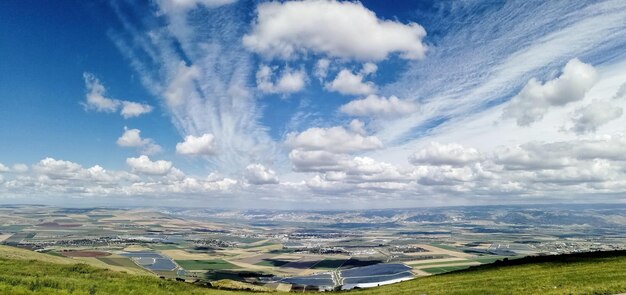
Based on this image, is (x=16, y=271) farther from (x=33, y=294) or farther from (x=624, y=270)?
(x=624, y=270)

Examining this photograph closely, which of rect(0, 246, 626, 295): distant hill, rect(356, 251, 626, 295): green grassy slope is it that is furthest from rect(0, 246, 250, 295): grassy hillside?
rect(356, 251, 626, 295): green grassy slope

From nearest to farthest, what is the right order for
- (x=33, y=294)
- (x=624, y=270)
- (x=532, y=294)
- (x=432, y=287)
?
(x=33, y=294), (x=532, y=294), (x=624, y=270), (x=432, y=287)

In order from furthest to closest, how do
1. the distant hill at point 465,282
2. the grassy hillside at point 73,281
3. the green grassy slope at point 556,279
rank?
the green grassy slope at point 556,279
the distant hill at point 465,282
the grassy hillside at point 73,281

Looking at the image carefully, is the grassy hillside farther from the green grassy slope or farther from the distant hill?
the green grassy slope

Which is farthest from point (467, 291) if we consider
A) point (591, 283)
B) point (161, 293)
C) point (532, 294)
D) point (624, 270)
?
point (161, 293)

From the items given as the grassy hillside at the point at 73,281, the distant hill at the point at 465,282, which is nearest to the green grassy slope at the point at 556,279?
the distant hill at the point at 465,282

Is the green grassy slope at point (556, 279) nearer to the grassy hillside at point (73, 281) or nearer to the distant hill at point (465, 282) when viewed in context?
the distant hill at point (465, 282)

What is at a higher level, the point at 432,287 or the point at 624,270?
the point at 624,270

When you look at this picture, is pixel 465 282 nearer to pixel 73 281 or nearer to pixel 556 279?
pixel 556 279
